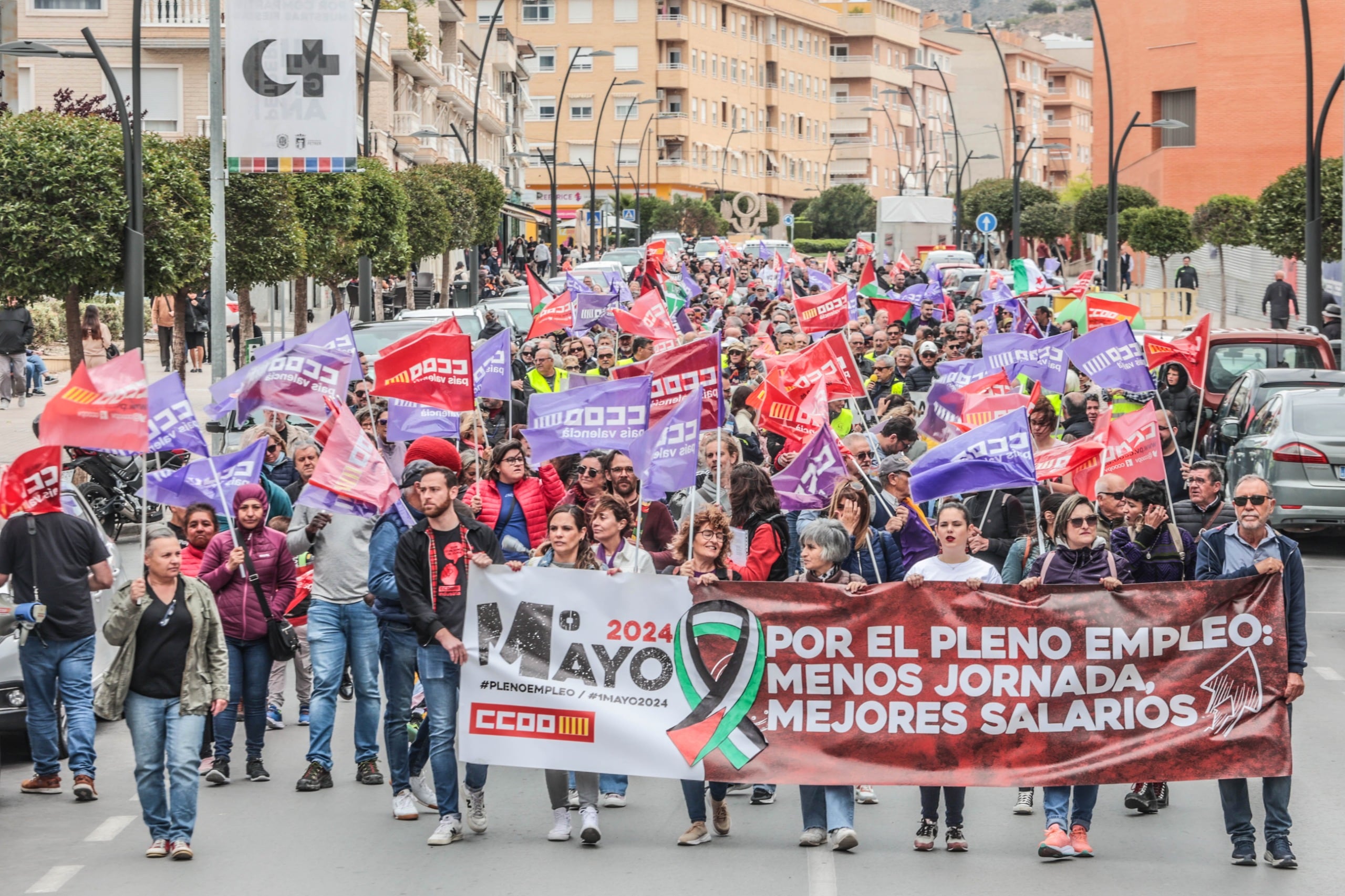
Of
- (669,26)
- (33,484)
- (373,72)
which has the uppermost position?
(669,26)

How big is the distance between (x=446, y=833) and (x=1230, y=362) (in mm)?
16324

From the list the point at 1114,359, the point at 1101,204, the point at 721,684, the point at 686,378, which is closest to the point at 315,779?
the point at 721,684

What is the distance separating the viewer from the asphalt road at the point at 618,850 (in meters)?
7.87

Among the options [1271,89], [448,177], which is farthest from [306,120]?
[1271,89]

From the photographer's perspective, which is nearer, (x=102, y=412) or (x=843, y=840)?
(x=843, y=840)

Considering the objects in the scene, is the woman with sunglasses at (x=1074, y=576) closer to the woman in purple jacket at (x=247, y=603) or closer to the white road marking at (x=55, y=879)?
the woman in purple jacket at (x=247, y=603)

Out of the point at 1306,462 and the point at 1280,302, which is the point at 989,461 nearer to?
the point at 1306,462

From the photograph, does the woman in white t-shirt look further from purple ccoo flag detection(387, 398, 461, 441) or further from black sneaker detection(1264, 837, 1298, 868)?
purple ccoo flag detection(387, 398, 461, 441)

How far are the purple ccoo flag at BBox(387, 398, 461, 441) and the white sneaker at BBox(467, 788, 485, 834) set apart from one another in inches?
196

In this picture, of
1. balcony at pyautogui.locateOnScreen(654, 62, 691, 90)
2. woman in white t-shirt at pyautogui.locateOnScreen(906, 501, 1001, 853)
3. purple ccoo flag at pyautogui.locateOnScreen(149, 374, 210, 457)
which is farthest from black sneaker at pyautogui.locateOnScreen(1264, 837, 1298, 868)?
balcony at pyautogui.locateOnScreen(654, 62, 691, 90)

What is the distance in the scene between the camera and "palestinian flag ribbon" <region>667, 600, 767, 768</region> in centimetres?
851

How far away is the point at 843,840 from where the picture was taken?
833cm

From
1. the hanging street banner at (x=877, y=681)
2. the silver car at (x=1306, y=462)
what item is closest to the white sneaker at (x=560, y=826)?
the hanging street banner at (x=877, y=681)

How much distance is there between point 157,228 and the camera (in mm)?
22797
